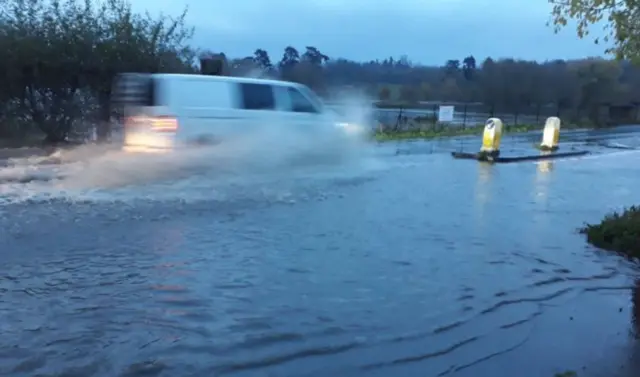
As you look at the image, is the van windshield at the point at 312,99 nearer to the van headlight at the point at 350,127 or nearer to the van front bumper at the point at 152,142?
the van headlight at the point at 350,127

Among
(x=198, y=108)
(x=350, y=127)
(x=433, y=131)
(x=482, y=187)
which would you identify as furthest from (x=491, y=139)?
(x=433, y=131)

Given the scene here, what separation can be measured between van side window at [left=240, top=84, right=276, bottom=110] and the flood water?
7.10 feet

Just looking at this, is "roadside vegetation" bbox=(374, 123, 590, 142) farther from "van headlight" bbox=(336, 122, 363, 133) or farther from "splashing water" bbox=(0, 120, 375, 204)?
"splashing water" bbox=(0, 120, 375, 204)

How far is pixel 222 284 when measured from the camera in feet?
A: 23.1

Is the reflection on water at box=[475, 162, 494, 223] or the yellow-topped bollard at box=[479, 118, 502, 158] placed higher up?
the yellow-topped bollard at box=[479, 118, 502, 158]

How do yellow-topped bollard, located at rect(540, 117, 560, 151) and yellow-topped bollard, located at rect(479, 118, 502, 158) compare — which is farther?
yellow-topped bollard, located at rect(540, 117, 560, 151)

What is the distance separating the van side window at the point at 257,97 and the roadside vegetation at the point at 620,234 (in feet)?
25.1

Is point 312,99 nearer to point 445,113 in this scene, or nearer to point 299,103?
point 299,103

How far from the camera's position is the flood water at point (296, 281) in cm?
532

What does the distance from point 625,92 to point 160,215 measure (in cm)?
5082

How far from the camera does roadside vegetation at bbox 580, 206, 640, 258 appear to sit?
29.2 ft

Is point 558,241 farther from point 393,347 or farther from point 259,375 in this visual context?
point 259,375

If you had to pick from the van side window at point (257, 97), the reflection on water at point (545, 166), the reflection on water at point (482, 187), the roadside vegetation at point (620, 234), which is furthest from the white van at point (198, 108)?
the roadside vegetation at point (620, 234)

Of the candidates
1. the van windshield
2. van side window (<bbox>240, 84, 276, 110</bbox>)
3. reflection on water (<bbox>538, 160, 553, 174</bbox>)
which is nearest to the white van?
van side window (<bbox>240, 84, 276, 110</bbox>)
